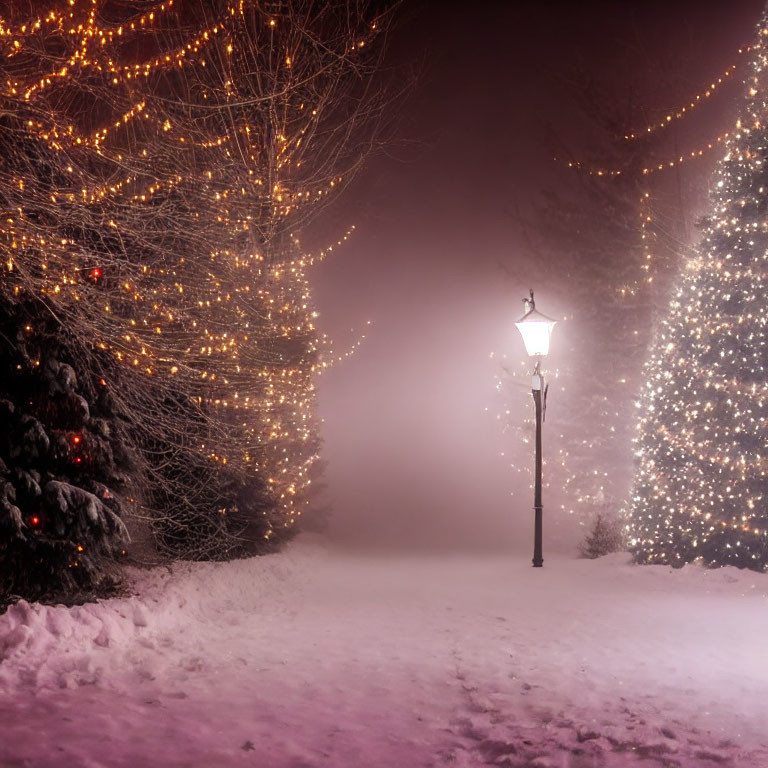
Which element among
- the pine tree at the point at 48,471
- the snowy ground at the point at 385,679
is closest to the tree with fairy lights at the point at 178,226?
the pine tree at the point at 48,471

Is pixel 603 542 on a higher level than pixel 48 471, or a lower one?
lower

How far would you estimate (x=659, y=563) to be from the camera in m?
13.4

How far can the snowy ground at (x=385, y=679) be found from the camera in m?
4.84

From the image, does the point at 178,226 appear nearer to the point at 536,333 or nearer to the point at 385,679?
the point at 385,679

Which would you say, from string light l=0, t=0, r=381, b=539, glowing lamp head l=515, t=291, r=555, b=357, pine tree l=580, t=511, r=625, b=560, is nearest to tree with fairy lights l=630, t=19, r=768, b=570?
glowing lamp head l=515, t=291, r=555, b=357

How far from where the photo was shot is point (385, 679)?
6.67m

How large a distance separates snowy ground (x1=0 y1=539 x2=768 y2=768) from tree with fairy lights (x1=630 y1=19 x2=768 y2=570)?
4.28 feet

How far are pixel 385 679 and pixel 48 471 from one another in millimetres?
4209

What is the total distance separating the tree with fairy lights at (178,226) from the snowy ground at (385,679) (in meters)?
1.97

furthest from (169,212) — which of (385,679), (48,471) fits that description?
(385,679)

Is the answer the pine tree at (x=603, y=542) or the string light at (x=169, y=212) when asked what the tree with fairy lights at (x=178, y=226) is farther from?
the pine tree at (x=603, y=542)

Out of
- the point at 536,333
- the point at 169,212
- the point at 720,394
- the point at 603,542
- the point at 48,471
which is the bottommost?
the point at 603,542

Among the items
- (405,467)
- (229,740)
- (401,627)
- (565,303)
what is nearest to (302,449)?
(401,627)

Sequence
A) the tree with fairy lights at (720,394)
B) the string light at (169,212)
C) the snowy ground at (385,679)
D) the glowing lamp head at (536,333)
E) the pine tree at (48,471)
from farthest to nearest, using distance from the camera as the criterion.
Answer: the glowing lamp head at (536,333)
the tree with fairy lights at (720,394)
the pine tree at (48,471)
the string light at (169,212)
the snowy ground at (385,679)
